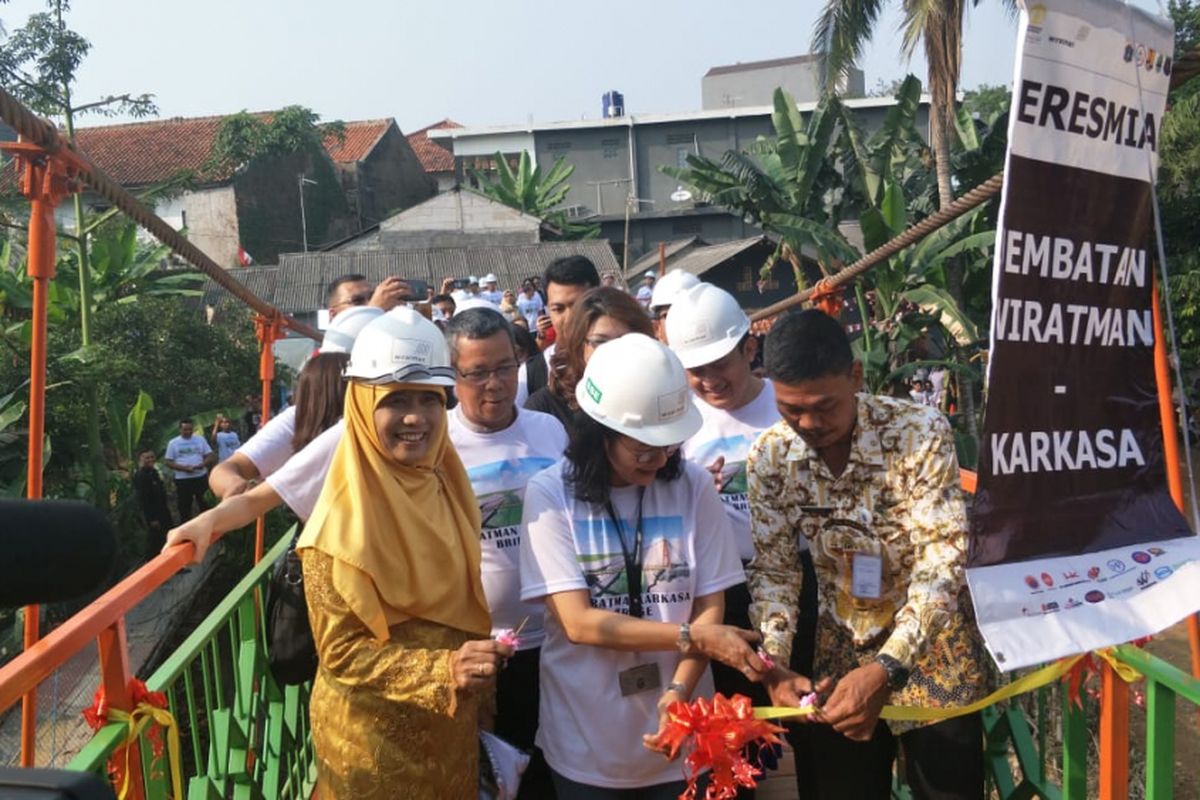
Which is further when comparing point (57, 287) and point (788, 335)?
point (57, 287)

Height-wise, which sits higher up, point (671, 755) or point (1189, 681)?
point (1189, 681)

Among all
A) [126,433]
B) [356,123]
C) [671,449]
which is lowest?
[126,433]

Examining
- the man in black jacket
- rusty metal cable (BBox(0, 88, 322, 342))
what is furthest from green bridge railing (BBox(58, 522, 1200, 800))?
the man in black jacket

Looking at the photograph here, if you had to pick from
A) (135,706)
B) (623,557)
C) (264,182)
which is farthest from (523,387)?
(264,182)

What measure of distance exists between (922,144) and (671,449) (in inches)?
595

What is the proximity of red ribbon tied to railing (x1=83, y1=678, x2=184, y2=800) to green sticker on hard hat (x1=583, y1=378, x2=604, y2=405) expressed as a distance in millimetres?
1149

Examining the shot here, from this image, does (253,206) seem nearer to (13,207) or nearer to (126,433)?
(13,207)

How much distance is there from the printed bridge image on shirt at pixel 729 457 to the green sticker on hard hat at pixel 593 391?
0.67 m

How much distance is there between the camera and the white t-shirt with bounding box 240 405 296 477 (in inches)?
135

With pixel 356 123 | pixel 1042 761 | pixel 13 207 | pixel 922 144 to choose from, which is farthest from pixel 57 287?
pixel 356 123

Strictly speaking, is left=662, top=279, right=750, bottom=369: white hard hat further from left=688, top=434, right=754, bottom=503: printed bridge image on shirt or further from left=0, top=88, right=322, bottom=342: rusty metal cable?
left=0, top=88, right=322, bottom=342: rusty metal cable

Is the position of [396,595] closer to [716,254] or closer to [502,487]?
[502,487]

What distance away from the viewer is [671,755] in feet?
7.27

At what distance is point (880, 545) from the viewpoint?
8.48ft
